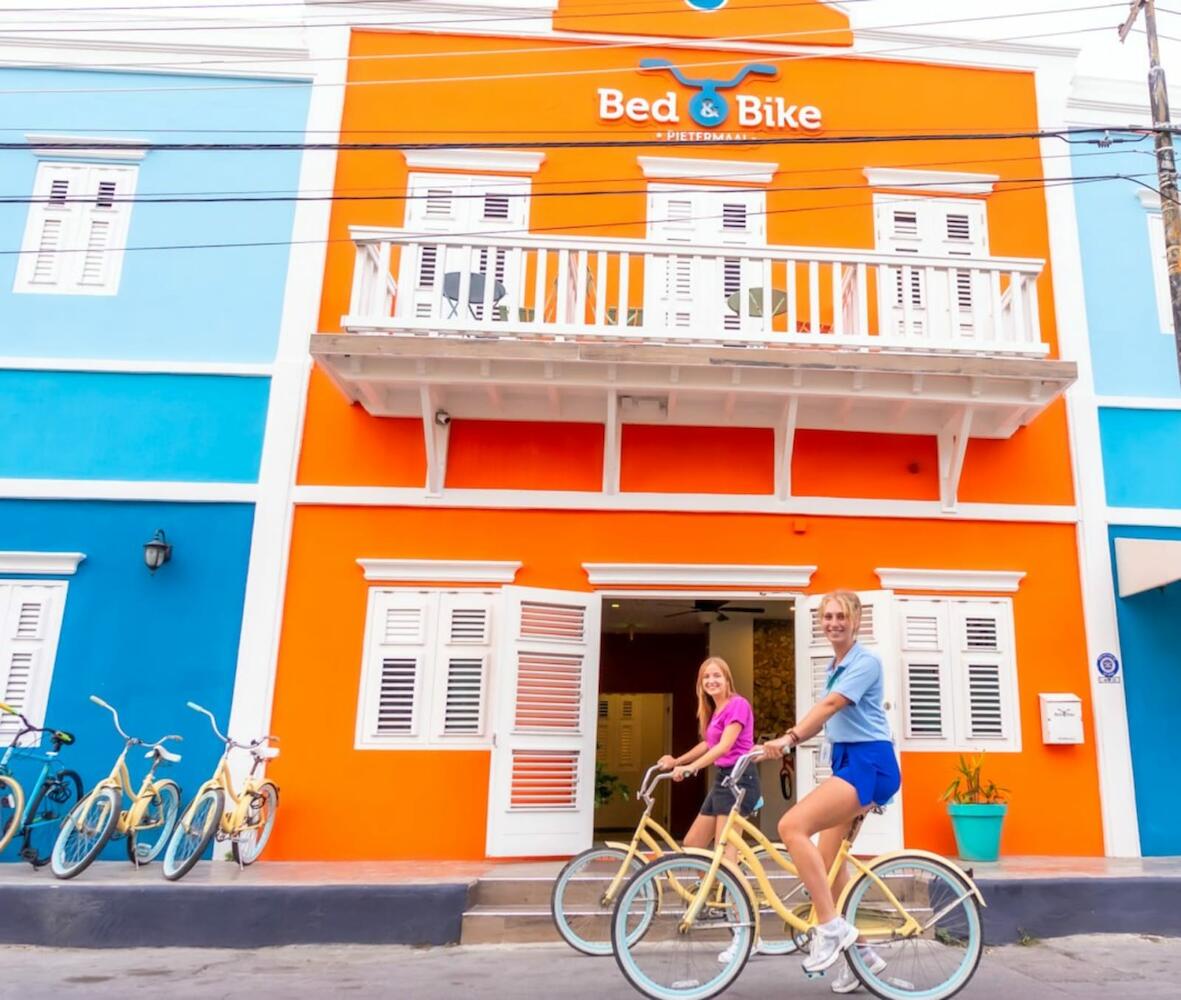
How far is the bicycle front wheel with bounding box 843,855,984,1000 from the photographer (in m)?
4.05

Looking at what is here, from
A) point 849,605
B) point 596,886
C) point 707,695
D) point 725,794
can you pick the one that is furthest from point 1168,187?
point 596,886

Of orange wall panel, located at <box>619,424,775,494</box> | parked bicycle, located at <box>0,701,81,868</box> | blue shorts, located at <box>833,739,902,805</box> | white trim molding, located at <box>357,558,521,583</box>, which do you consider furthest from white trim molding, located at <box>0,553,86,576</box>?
blue shorts, located at <box>833,739,902,805</box>

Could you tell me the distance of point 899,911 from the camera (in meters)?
4.04

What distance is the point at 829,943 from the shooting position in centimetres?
383

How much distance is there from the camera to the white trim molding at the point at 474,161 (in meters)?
8.65

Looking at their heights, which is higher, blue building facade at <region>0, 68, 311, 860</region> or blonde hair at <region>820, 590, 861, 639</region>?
blue building facade at <region>0, 68, 311, 860</region>

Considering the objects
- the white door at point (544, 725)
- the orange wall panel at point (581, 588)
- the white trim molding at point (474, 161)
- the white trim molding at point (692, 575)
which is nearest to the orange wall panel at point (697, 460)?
the orange wall panel at point (581, 588)

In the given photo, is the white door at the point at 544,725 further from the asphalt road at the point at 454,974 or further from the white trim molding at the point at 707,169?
the white trim molding at the point at 707,169

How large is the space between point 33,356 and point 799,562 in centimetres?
709

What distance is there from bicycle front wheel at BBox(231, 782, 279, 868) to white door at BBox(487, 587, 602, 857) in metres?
1.70

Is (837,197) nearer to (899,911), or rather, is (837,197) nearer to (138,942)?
(899,911)

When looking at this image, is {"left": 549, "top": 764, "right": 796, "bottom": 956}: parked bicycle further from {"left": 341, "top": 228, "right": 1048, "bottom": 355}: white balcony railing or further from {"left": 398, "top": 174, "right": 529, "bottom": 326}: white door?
{"left": 398, "top": 174, "right": 529, "bottom": 326}: white door

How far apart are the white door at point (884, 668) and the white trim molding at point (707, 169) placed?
167 inches

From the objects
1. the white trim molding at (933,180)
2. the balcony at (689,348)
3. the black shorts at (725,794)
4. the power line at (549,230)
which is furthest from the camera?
the white trim molding at (933,180)
